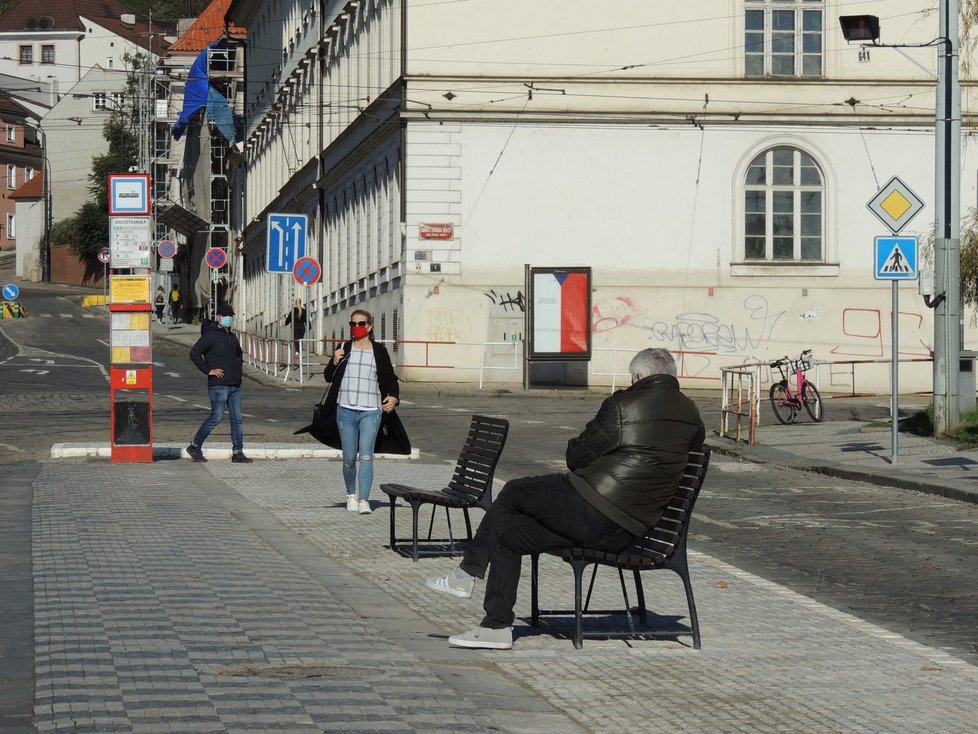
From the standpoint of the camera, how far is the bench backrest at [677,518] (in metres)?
8.56

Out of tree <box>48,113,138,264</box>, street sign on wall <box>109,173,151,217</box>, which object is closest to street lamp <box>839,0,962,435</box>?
street sign on wall <box>109,173,151,217</box>

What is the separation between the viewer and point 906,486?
18.5 m

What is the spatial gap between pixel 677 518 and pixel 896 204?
13.7 m

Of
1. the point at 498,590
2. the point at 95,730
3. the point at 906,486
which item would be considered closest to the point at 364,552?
the point at 498,590

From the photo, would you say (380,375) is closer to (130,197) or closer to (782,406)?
(130,197)

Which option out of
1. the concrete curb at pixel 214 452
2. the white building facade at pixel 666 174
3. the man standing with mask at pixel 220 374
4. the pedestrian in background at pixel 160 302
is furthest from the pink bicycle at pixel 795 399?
the pedestrian in background at pixel 160 302

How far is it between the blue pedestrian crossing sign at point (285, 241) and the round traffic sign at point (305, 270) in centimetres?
14

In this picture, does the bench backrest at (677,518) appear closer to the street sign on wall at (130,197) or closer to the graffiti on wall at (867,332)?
the street sign on wall at (130,197)

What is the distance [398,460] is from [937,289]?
309 inches

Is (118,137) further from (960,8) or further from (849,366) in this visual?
(960,8)

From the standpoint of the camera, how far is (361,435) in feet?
49.0

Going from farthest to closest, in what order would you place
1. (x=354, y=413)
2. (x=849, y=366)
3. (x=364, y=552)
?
(x=849, y=366) < (x=354, y=413) < (x=364, y=552)

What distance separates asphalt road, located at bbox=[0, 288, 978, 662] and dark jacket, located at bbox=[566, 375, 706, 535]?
1810 mm

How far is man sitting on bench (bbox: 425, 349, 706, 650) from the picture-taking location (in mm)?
8484
